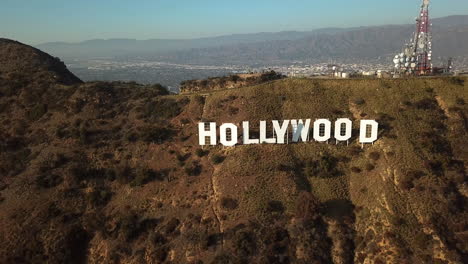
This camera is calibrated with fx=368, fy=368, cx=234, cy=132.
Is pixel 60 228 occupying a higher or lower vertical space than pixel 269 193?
lower

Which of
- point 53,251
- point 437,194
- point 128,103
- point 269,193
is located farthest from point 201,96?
point 437,194

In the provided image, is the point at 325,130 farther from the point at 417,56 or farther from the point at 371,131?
the point at 417,56

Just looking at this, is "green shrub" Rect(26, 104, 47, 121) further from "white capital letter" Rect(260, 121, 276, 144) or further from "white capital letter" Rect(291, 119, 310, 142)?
"white capital letter" Rect(291, 119, 310, 142)

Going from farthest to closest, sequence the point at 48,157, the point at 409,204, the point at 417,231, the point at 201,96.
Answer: the point at 201,96, the point at 48,157, the point at 409,204, the point at 417,231

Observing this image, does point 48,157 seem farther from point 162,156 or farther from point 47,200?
point 162,156

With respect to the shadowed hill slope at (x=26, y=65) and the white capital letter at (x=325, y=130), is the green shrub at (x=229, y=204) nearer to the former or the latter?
the white capital letter at (x=325, y=130)

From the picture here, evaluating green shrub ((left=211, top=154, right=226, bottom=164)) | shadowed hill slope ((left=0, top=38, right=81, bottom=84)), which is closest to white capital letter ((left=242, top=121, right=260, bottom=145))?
green shrub ((left=211, top=154, right=226, bottom=164))
